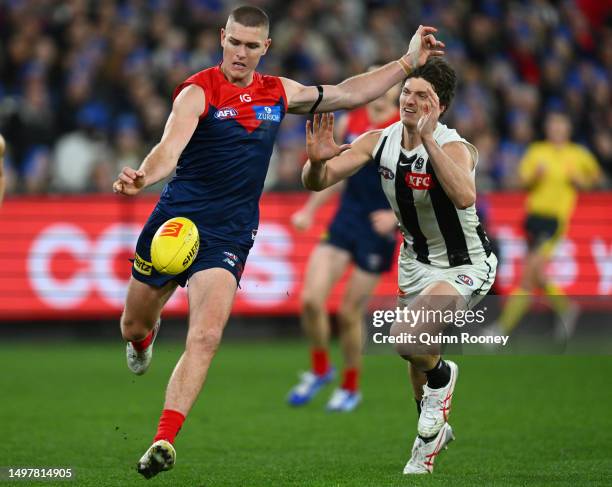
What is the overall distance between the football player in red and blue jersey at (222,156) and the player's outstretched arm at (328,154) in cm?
26

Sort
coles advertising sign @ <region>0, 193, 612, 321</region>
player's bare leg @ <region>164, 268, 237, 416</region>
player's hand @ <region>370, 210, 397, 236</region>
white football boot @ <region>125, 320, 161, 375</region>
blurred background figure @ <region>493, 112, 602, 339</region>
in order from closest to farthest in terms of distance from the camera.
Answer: player's bare leg @ <region>164, 268, 237, 416</region> < white football boot @ <region>125, 320, 161, 375</region> < player's hand @ <region>370, 210, 397, 236</region> < coles advertising sign @ <region>0, 193, 612, 321</region> < blurred background figure @ <region>493, 112, 602, 339</region>

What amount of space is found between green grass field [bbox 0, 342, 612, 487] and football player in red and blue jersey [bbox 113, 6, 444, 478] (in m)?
1.04

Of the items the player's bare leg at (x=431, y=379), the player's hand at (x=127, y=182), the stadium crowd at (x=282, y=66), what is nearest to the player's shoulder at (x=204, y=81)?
the player's hand at (x=127, y=182)

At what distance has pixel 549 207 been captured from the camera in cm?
1568

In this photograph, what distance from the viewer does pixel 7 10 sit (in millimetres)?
17531

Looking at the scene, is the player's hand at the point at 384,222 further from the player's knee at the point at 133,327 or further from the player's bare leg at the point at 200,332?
the player's bare leg at the point at 200,332

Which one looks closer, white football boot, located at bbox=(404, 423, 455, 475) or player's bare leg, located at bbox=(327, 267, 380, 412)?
white football boot, located at bbox=(404, 423, 455, 475)

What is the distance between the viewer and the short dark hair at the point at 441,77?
23.7 ft

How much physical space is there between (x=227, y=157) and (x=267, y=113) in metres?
0.38

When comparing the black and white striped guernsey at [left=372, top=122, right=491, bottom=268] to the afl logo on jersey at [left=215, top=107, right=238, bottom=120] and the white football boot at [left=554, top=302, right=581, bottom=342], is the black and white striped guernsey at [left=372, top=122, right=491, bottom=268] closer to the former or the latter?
the afl logo on jersey at [left=215, top=107, right=238, bottom=120]

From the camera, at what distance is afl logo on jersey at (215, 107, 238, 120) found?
7188 mm

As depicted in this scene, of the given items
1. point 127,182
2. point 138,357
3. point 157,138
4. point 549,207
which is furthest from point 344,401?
point 157,138

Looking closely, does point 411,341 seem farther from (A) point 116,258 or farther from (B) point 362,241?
(A) point 116,258

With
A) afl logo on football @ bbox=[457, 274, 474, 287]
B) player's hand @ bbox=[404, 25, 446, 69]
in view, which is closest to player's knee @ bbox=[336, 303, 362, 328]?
afl logo on football @ bbox=[457, 274, 474, 287]
